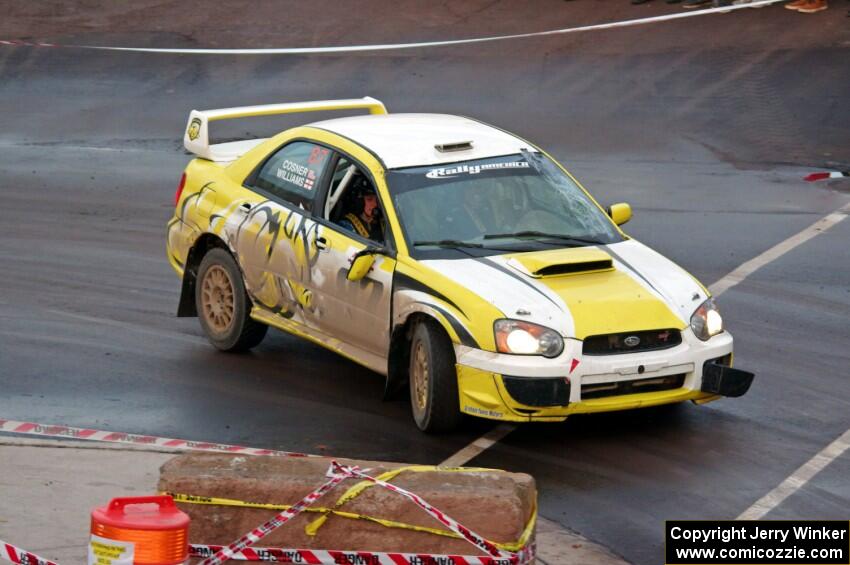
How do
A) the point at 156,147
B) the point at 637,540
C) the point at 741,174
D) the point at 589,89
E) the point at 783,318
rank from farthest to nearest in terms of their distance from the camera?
the point at 589,89 → the point at 156,147 → the point at 741,174 → the point at 783,318 → the point at 637,540

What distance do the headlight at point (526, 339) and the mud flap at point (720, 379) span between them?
3.01ft

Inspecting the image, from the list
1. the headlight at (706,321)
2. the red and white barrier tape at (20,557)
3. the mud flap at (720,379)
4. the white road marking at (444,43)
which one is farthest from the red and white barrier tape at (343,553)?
the white road marking at (444,43)

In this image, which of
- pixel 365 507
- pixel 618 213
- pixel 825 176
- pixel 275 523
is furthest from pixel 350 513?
pixel 825 176

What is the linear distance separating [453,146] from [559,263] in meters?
1.45

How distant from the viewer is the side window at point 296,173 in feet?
34.7

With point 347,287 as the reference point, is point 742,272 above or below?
below

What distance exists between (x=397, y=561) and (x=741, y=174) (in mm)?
11787

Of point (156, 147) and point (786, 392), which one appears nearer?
point (786, 392)

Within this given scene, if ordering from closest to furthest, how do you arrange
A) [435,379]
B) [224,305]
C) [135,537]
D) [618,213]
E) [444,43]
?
[135,537] → [435,379] → [618,213] → [224,305] → [444,43]

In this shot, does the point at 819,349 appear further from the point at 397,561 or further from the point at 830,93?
the point at 830,93

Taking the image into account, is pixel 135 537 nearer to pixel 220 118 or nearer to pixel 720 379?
pixel 720 379

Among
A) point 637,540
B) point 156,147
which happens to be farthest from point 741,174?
point 637,540

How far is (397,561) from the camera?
21.8 feet

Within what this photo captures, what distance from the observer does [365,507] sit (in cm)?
674
